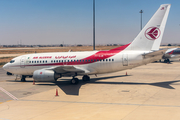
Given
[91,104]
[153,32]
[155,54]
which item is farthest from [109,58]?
[91,104]

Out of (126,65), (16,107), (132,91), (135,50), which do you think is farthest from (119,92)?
(16,107)

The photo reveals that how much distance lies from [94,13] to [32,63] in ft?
64.8

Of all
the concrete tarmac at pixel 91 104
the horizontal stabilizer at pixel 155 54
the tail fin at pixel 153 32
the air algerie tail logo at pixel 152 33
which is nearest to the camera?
the concrete tarmac at pixel 91 104

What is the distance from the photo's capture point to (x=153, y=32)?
23.4 meters

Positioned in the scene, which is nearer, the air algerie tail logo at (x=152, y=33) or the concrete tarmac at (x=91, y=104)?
the concrete tarmac at (x=91, y=104)

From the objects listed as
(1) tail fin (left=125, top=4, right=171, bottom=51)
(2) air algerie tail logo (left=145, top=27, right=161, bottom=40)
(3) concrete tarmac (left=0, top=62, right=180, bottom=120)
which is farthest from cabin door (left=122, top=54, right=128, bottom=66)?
(2) air algerie tail logo (left=145, top=27, right=161, bottom=40)

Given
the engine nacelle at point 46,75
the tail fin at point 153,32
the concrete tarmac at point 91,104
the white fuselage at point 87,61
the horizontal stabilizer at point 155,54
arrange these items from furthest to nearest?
the white fuselage at point 87,61 < the tail fin at point 153,32 < the engine nacelle at point 46,75 < the horizontal stabilizer at point 155,54 < the concrete tarmac at point 91,104

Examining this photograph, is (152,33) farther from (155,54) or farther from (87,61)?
(87,61)

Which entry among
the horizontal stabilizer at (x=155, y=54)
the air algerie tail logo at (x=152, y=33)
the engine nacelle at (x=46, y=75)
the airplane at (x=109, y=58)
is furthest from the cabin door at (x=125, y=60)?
the engine nacelle at (x=46, y=75)

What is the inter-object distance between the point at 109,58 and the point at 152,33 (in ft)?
18.8

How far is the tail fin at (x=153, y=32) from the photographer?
2286cm

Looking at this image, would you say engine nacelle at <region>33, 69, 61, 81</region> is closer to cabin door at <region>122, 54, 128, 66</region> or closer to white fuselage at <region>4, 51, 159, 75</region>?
white fuselage at <region>4, 51, 159, 75</region>

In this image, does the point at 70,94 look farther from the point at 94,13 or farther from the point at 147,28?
the point at 94,13

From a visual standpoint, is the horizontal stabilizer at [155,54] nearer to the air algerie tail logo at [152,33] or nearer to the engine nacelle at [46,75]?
the air algerie tail logo at [152,33]
